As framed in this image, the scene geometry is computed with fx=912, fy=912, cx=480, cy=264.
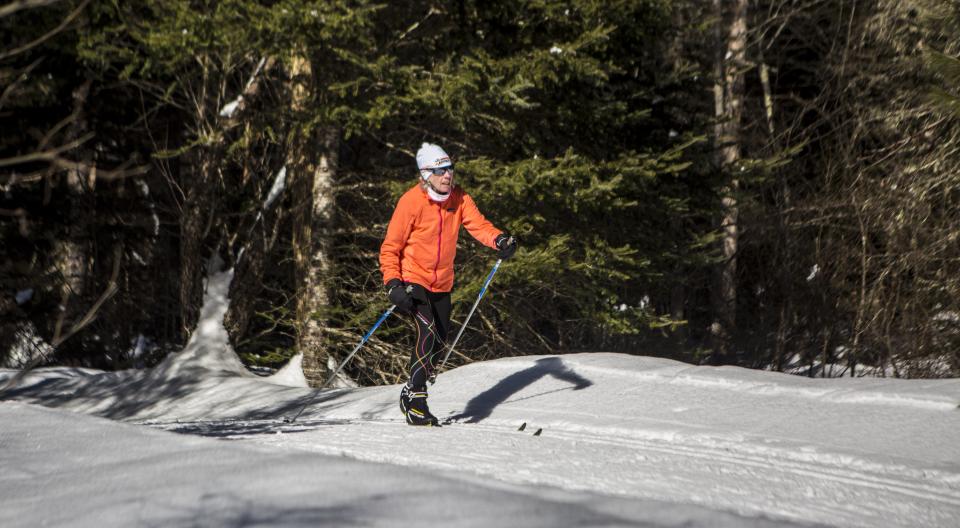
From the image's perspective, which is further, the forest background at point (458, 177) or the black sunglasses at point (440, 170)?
the forest background at point (458, 177)

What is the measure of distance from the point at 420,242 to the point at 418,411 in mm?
1267

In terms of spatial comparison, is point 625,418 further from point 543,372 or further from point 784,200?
point 784,200

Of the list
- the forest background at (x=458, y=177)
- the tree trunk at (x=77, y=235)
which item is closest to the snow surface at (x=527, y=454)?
the forest background at (x=458, y=177)

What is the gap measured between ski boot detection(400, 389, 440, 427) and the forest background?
365cm

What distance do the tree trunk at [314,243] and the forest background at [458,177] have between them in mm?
36

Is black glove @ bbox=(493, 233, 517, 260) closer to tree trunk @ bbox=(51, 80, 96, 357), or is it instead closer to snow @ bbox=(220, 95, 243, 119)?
snow @ bbox=(220, 95, 243, 119)

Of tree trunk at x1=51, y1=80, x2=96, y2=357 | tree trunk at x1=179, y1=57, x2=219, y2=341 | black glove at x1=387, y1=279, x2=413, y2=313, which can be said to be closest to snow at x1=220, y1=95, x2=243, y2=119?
tree trunk at x1=179, y1=57, x2=219, y2=341

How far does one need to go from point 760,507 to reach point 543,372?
4387 mm

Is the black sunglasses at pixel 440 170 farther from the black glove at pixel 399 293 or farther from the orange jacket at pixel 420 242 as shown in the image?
the black glove at pixel 399 293

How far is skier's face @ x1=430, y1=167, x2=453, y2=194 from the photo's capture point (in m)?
6.85

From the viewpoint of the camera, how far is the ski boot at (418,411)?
22.1 ft

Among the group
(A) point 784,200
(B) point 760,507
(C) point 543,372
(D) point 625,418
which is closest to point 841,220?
(A) point 784,200

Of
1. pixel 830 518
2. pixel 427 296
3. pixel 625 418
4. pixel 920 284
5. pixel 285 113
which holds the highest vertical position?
pixel 285 113

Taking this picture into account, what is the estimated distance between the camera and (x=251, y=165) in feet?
47.7
